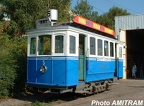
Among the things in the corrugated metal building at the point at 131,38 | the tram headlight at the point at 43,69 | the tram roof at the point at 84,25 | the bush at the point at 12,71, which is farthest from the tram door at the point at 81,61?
the corrugated metal building at the point at 131,38

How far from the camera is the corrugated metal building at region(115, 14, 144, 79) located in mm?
27244

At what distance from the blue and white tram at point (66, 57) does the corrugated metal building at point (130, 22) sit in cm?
1395

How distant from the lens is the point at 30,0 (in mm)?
20641

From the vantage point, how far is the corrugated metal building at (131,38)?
89.4 feet

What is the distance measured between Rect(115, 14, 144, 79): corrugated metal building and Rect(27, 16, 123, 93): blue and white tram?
11749 millimetres

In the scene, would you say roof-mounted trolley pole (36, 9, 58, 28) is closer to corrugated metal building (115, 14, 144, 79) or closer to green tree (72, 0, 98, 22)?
corrugated metal building (115, 14, 144, 79)

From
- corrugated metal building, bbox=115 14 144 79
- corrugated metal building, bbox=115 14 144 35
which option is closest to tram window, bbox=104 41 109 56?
corrugated metal building, bbox=115 14 144 79

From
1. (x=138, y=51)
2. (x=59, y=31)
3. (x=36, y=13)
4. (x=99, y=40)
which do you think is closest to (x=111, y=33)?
(x=99, y=40)

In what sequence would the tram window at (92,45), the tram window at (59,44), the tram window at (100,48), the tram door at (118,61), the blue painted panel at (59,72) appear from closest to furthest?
the blue painted panel at (59,72)
the tram window at (59,44)
the tram window at (92,45)
the tram window at (100,48)
the tram door at (118,61)

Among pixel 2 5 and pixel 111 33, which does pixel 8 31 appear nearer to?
pixel 2 5

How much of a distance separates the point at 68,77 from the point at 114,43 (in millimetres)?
5678

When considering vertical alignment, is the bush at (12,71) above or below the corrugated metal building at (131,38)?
below

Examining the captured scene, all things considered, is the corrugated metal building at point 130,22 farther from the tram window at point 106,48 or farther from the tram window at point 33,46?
the tram window at point 33,46

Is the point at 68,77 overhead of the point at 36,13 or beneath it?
beneath
